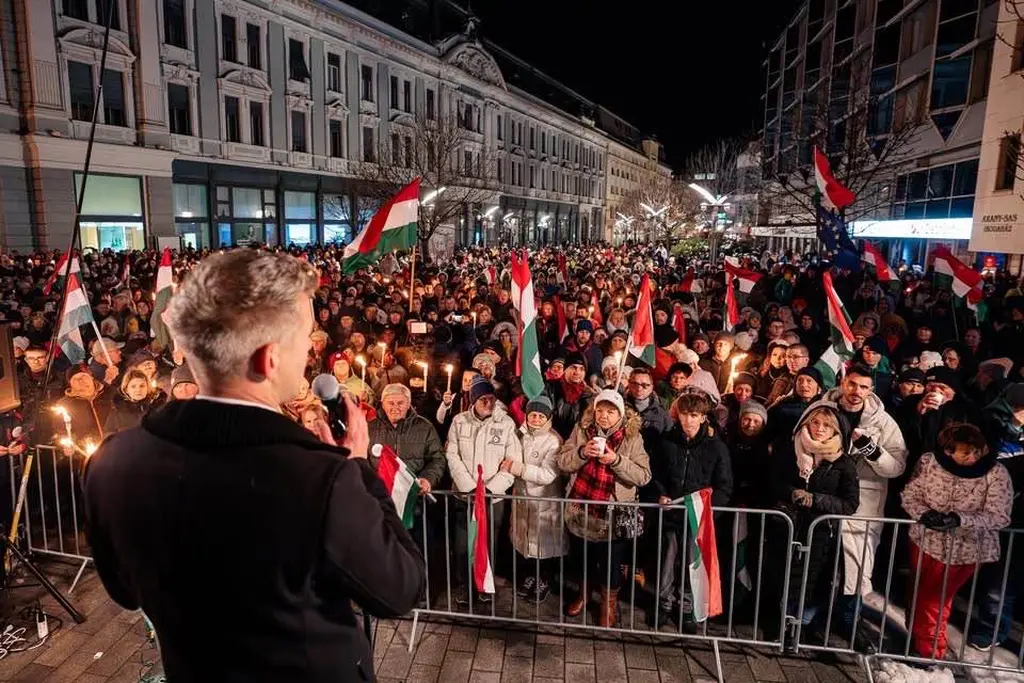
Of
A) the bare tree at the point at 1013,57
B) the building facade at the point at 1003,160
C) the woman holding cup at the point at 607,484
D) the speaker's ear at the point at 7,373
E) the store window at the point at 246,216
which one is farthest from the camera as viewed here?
the store window at the point at 246,216

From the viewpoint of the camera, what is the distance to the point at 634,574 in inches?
188

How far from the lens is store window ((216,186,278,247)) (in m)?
32.1

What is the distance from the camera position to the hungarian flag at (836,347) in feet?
22.5

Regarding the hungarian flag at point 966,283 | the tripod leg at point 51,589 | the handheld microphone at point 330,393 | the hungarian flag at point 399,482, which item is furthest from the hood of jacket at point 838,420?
the hungarian flag at point 966,283

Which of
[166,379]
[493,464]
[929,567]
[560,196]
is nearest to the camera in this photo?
[929,567]

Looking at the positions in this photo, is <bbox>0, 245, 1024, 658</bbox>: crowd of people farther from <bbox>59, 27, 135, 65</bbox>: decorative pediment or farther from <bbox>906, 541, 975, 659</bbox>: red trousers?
<bbox>59, 27, 135, 65</bbox>: decorative pediment

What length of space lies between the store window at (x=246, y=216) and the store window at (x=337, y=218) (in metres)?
3.78

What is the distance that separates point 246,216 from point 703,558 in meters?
33.2

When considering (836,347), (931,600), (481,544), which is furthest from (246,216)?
(931,600)

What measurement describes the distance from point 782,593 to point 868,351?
147 inches

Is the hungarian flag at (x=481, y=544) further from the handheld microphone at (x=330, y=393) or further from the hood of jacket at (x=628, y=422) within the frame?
the handheld microphone at (x=330, y=393)

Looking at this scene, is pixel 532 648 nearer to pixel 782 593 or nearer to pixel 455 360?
pixel 782 593

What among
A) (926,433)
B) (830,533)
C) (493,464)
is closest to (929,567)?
(830,533)

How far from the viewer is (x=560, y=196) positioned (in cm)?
7406
